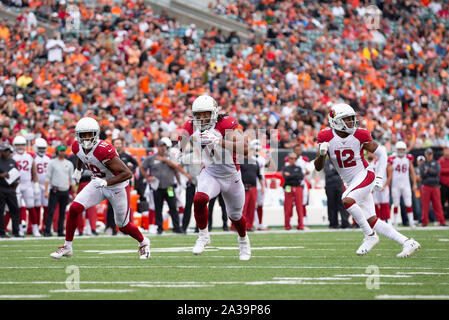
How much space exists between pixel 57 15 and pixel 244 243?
17.5 metres

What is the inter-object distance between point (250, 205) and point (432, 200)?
4.36m

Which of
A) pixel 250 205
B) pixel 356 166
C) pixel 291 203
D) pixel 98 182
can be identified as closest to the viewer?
pixel 98 182

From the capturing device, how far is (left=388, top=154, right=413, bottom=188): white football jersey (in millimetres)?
20000

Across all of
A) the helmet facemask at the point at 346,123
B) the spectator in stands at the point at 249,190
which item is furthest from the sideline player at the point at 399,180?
the helmet facemask at the point at 346,123

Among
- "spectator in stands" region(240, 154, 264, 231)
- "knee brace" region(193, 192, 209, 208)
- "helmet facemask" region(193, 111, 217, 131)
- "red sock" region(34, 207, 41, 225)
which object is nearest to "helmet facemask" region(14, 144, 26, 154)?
"red sock" region(34, 207, 41, 225)

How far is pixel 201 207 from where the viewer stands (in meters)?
10.6

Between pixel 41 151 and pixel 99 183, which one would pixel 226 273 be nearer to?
pixel 99 183

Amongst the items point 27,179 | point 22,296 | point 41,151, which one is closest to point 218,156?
point 22,296

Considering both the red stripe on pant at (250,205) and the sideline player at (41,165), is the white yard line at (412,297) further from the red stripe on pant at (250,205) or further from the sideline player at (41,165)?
the sideline player at (41,165)

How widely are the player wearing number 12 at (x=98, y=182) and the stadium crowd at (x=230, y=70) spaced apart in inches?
306

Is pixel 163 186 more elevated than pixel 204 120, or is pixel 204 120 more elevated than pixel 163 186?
pixel 204 120

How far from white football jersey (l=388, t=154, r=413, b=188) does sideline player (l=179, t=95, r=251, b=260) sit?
393 inches

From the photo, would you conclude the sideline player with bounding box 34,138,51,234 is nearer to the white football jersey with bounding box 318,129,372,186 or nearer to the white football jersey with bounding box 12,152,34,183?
the white football jersey with bounding box 12,152,34,183

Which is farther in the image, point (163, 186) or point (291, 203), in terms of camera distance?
point (291, 203)
